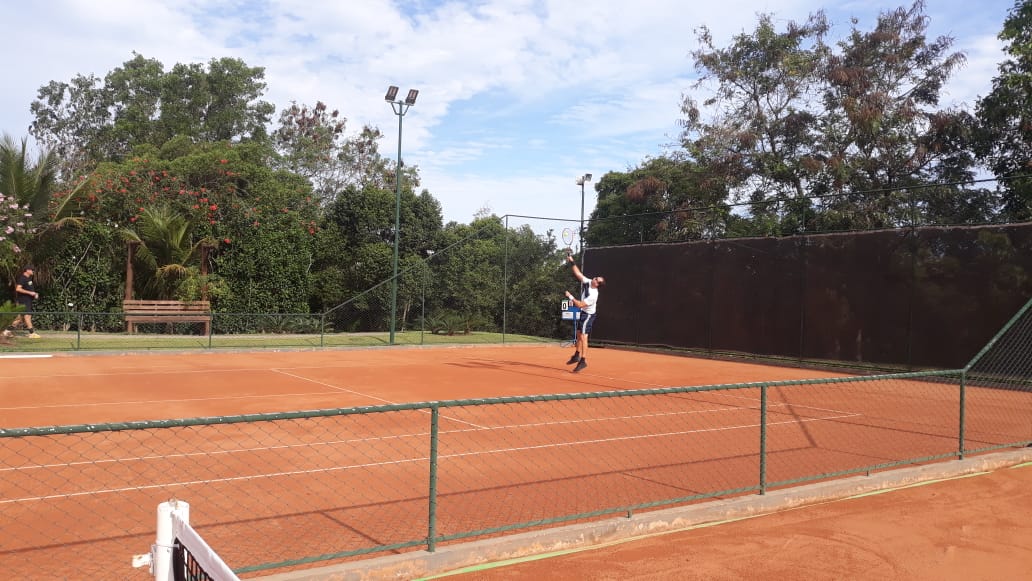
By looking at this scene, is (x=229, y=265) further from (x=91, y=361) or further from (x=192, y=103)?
(x=192, y=103)

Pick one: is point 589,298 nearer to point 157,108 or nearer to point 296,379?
point 296,379

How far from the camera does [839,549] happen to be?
16.5ft

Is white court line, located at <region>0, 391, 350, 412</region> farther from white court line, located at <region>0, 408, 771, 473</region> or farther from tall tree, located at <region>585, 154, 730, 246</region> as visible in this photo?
tall tree, located at <region>585, 154, 730, 246</region>

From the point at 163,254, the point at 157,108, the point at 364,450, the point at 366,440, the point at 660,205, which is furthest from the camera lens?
the point at 157,108

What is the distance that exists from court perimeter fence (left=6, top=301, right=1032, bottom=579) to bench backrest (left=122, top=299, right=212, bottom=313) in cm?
1378

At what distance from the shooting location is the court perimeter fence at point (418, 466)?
480 centimetres

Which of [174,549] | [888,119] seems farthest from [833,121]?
[174,549]

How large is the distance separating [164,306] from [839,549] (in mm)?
20702

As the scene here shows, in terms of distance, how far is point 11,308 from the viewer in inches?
705

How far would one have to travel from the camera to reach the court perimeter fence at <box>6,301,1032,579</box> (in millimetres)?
4801

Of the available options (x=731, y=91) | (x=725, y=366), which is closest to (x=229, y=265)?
(x=725, y=366)

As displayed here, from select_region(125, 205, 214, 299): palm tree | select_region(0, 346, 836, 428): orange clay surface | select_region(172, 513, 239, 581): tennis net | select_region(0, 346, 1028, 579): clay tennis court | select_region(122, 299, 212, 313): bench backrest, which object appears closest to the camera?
select_region(172, 513, 239, 581): tennis net

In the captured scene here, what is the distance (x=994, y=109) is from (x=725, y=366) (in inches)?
433

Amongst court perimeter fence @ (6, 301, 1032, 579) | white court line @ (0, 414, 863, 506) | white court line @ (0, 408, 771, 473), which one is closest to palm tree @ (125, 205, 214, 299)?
court perimeter fence @ (6, 301, 1032, 579)
